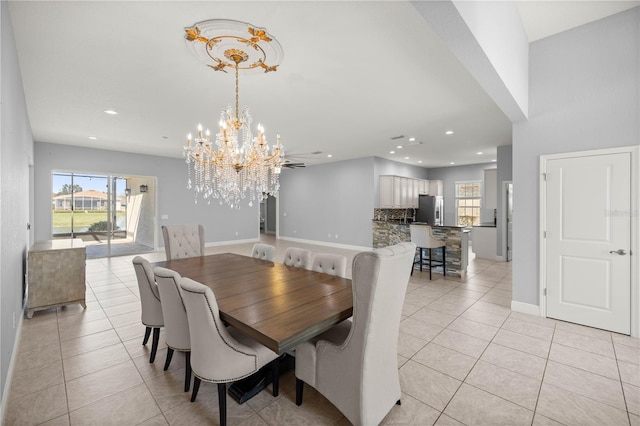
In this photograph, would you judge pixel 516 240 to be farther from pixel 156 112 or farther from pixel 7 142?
pixel 156 112

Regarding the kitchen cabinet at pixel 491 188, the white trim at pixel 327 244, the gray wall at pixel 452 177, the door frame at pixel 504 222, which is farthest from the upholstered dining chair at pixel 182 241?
the gray wall at pixel 452 177

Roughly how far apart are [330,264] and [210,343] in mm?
1392

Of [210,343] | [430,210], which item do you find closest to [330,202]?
[430,210]

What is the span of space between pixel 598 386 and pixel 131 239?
10.6 m

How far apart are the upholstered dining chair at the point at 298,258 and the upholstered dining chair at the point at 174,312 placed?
1.32 m

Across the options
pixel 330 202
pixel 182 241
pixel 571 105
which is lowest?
pixel 182 241

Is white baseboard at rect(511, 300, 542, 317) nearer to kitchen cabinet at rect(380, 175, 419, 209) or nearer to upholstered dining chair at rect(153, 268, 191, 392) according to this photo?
upholstered dining chair at rect(153, 268, 191, 392)

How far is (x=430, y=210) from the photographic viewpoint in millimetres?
9438

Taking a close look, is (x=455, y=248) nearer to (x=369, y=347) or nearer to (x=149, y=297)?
(x=369, y=347)

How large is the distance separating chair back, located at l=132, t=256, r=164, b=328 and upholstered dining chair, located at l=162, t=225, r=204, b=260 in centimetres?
147

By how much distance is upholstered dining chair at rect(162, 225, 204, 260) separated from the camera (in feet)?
12.3

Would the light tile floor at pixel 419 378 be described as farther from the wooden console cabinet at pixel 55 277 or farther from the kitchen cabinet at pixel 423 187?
the kitchen cabinet at pixel 423 187

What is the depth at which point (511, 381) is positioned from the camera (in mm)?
2137

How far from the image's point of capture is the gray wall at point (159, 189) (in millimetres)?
6297
